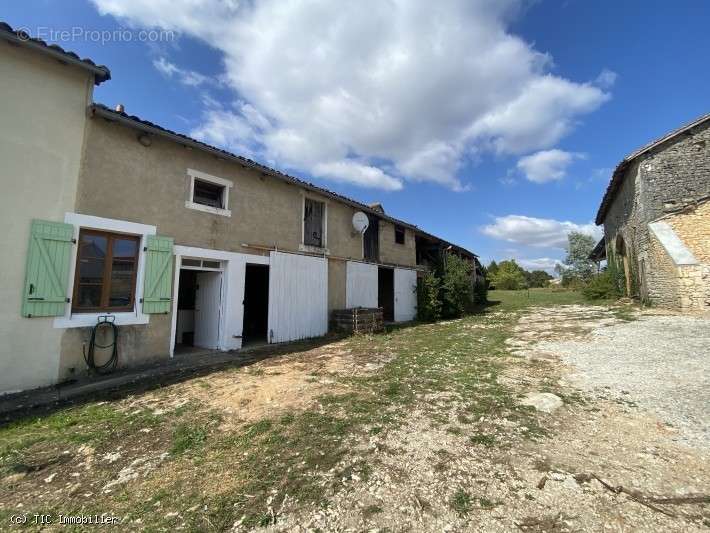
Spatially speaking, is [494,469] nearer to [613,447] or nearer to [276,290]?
[613,447]

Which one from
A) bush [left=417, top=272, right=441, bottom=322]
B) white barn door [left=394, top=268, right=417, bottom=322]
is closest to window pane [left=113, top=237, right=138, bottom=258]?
white barn door [left=394, top=268, right=417, bottom=322]

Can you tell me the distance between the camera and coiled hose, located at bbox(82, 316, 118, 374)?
19.2ft

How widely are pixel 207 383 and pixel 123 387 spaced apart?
1387 millimetres

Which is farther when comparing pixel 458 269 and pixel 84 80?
pixel 458 269

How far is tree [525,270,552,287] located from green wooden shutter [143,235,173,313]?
56.1 metres

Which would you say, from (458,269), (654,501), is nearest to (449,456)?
(654,501)

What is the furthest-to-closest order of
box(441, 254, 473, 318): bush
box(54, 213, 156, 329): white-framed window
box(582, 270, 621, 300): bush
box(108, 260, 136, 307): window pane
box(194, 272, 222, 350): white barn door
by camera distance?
1. box(582, 270, 621, 300): bush
2. box(441, 254, 473, 318): bush
3. box(194, 272, 222, 350): white barn door
4. box(108, 260, 136, 307): window pane
5. box(54, 213, 156, 329): white-framed window

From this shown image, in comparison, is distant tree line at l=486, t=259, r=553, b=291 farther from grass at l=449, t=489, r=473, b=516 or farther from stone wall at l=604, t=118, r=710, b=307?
grass at l=449, t=489, r=473, b=516

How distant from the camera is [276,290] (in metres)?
9.12

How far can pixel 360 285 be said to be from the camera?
1206cm

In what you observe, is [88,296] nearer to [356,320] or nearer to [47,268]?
[47,268]

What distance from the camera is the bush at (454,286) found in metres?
13.8

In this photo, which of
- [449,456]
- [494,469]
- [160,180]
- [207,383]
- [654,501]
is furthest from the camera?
[160,180]

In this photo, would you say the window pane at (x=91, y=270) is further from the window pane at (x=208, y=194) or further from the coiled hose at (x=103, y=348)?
the window pane at (x=208, y=194)
